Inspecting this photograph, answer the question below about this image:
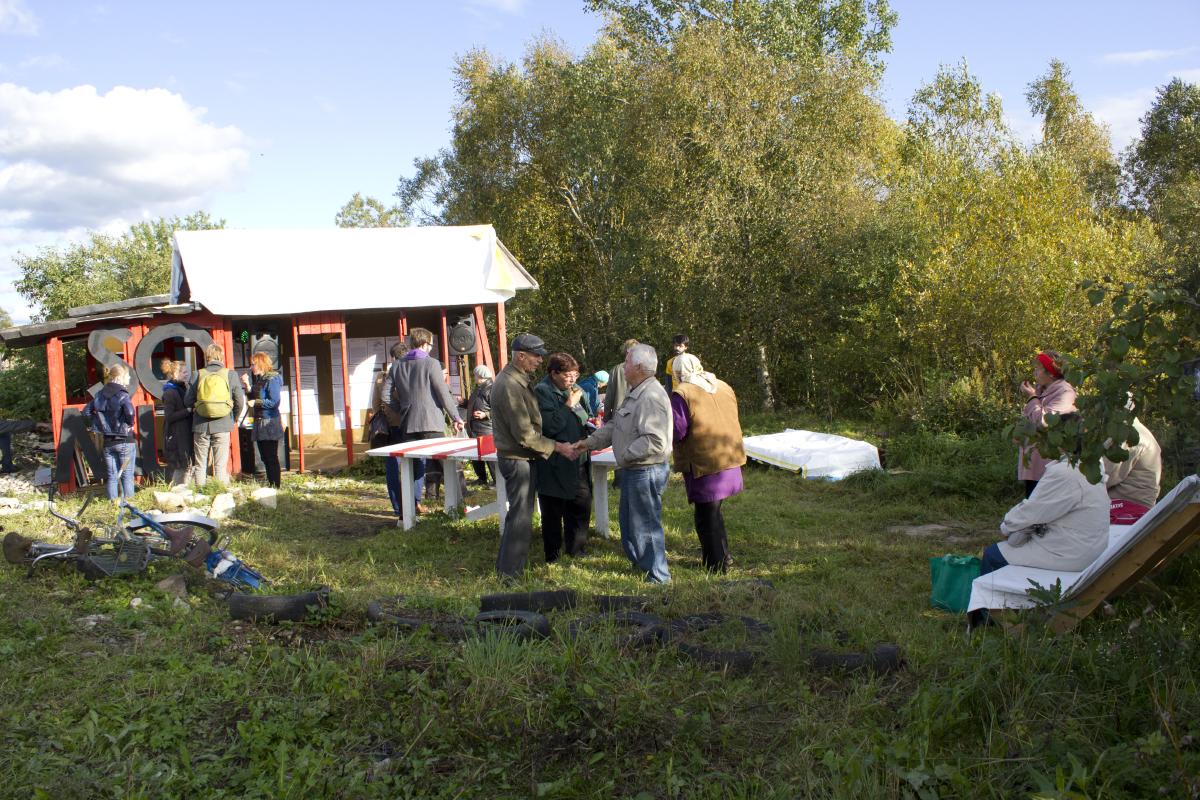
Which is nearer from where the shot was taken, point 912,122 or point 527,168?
point 527,168

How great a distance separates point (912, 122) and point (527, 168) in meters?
12.4

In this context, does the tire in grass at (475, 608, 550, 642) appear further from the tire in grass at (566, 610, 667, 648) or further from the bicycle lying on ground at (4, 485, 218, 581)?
the bicycle lying on ground at (4, 485, 218, 581)

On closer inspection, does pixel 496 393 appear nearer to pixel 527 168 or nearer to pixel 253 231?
pixel 253 231

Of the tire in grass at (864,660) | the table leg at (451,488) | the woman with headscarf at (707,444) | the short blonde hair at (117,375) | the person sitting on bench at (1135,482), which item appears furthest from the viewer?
the short blonde hair at (117,375)

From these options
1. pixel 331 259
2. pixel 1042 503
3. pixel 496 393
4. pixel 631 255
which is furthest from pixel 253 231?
pixel 1042 503

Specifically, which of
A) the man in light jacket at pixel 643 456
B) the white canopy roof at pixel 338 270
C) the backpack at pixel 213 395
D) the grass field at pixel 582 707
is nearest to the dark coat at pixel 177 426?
the backpack at pixel 213 395

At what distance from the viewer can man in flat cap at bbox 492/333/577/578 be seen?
6.34 m

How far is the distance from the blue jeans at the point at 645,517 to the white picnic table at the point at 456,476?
1.02 metres

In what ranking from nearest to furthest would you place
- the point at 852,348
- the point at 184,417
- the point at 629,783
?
the point at 629,783 → the point at 184,417 → the point at 852,348

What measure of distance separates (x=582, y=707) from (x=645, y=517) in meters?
2.65

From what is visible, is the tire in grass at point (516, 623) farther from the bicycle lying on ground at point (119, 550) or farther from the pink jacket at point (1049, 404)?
the pink jacket at point (1049, 404)

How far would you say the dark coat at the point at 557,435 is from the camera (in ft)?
21.8

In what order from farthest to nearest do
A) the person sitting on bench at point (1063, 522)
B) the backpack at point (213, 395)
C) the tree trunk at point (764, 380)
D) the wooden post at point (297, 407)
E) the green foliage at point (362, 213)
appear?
1. the green foliage at point (362, 213)
2. the tree trunk at point (764, 380)
3. the wooden post at point (297, 407)
4. the backpack at point (213, 395)
5. the person sitting on bench at point (1063, 522)

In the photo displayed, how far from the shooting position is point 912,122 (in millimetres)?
28594
